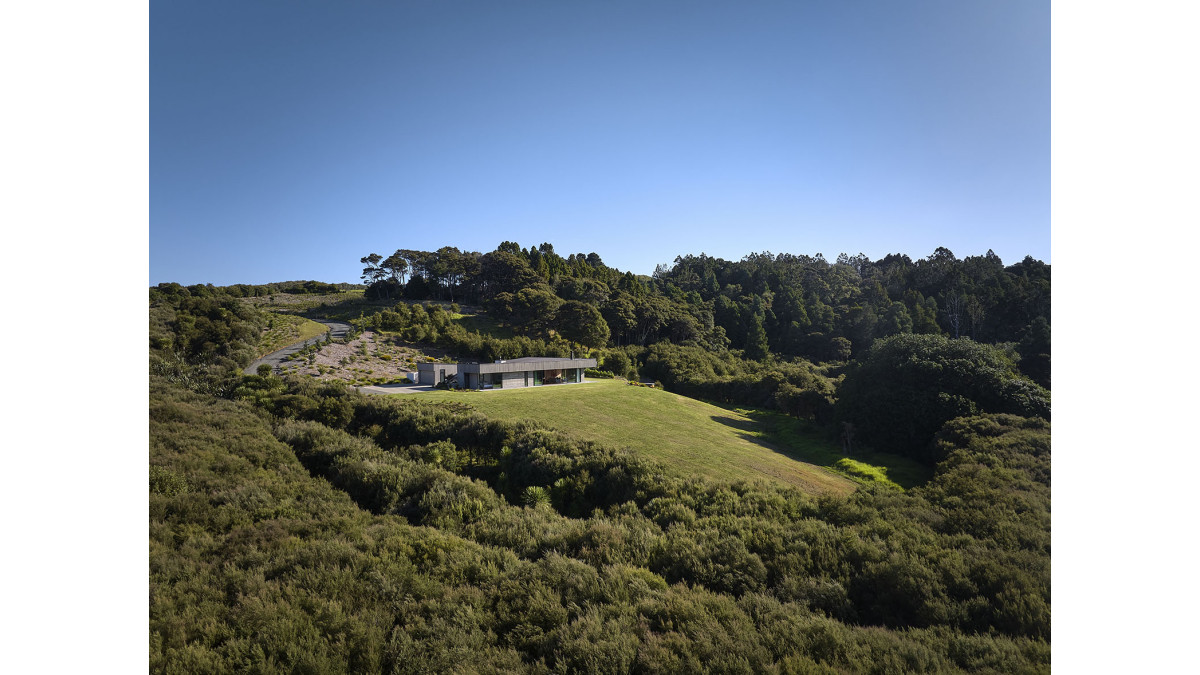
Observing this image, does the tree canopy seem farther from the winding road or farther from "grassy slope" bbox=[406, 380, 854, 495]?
the winding road

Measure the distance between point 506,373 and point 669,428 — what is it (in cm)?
702

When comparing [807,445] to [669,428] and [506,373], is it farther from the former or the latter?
[506,373]

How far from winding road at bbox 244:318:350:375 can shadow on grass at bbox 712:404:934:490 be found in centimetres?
1241

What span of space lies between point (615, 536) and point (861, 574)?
2.48 meters

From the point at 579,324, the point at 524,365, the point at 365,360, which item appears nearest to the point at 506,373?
the point at 524,365

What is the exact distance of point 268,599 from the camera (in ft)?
11.8

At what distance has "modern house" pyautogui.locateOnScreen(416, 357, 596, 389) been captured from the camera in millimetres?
13797

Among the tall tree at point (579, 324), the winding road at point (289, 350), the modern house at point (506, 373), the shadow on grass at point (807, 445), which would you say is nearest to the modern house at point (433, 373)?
the modern house at point (506, 373)

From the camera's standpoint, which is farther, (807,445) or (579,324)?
(579,324)

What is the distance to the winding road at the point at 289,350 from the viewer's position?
10570 millimetres

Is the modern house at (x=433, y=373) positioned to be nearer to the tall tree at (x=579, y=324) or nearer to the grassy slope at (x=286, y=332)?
the grassy slope at (x=286, y=332)

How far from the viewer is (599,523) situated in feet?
17.7
